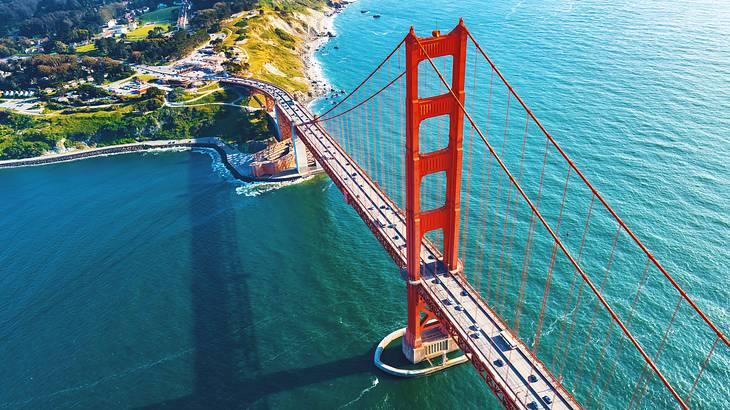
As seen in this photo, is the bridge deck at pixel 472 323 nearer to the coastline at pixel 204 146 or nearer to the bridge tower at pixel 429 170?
the bridge tower at pixel 429 170

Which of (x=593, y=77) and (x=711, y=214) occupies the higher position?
(x=593, y=77)

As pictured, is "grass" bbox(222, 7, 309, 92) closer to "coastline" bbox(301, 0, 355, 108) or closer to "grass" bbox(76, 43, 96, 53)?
"coastline" bbox(301, 0, 355, 108)

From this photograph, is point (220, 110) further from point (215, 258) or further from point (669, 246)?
point (669, 246)

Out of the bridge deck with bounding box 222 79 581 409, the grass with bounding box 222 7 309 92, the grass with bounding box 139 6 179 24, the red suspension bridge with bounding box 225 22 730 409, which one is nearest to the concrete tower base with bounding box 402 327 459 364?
the red suspension bridge with bounding box 225 22 730 409

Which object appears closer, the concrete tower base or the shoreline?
the concrete tower base

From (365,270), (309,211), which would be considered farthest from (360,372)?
(309,211)

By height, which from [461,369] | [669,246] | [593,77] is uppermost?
[593,77]

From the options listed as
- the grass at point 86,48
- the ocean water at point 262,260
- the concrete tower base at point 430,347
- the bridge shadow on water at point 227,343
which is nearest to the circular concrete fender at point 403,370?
the ocean water at point 262,260
